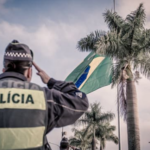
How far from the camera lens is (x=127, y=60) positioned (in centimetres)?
1627

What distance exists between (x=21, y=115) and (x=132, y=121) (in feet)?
44.3

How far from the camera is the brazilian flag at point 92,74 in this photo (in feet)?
53.4

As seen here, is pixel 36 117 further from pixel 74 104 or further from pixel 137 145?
pixel 137 145

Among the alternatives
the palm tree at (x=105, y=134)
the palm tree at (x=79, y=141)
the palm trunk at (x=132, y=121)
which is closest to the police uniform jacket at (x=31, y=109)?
the palm trunk at (x=132, y=121)

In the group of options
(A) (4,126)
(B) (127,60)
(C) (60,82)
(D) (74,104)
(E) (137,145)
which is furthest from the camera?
(B) (127,60)

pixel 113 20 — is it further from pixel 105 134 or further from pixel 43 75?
pixel 105 134

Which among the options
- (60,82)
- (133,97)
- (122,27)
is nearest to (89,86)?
(133,97)

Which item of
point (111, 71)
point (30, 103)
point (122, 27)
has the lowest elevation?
point (30, 103)

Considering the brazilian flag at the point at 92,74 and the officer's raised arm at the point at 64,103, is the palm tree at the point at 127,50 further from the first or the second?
the officer's raised arm at the point at 64,103

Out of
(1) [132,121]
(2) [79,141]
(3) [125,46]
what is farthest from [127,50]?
(2) [79,141]

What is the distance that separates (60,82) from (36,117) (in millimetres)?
406

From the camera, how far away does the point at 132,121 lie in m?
14.6

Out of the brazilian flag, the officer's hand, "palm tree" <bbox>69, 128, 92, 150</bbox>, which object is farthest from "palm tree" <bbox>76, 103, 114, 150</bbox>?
the officer's hand

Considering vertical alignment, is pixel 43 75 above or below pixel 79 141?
above
